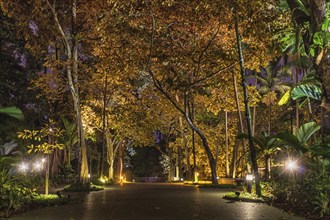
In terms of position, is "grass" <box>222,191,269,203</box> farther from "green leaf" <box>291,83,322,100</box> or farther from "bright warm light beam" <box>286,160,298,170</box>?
"green leaf" <box>291,83,322,100</box>

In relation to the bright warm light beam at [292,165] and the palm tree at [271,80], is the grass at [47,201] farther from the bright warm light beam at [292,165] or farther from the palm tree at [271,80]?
the palm tree at [271,80]

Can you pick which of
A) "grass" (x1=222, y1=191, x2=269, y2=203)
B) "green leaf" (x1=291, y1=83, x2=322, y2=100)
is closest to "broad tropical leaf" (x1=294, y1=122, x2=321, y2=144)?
"green leaf" (x1=291, y1=83, x2=322, y2=100)

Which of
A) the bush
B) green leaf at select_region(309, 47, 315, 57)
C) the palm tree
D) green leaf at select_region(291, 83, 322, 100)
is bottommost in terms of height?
the bush

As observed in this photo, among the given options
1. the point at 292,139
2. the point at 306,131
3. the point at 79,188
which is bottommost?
the point at 79,188

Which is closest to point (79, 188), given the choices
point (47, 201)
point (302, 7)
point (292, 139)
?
point (47, 201)

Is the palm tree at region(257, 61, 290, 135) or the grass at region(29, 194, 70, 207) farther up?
the palm tree at region(257, 61, 290, 135)

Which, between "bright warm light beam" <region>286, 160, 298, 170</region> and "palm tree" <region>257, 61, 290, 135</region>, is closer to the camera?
"bright warm light beam" <region>286, 160, 298, 170</region>

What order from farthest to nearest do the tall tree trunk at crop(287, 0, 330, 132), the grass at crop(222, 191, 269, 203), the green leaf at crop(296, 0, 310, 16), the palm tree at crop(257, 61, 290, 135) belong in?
the palm tree at crop(257, 61, 290, 135) < the grass at crop(222, 191, 269, 203) < the green leaf at crop(296, 0, 310, 16) < the tall tree trunk at crop(287, 0, 330, 132)

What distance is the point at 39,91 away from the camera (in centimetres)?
3334

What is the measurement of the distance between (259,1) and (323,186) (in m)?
7.94

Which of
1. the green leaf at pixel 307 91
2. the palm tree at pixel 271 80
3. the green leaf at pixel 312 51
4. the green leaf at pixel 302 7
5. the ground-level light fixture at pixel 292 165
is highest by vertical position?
the palm tree at pixel 271 80

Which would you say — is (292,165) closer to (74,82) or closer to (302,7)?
(302,7)

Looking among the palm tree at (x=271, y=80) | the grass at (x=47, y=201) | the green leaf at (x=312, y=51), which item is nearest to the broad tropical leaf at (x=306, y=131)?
the green leaf at (x=312, y=51)

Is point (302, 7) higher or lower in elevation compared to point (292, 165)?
higher
